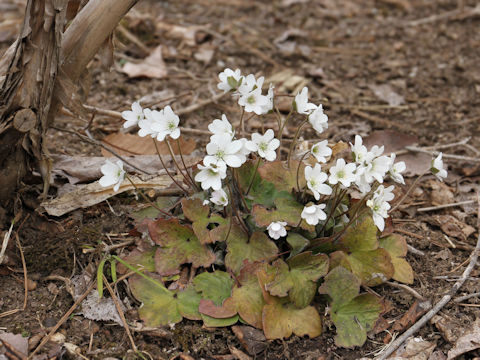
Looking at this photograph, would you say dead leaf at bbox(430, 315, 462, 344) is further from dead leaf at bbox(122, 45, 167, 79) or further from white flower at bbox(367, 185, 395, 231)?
dead leaf at bbox(122, 45, 167, 79)

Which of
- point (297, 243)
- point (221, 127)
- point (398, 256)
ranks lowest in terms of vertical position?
point (398, 256)

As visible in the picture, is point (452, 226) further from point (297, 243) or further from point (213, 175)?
point (213, 175)

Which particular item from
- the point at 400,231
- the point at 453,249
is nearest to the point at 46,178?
the point at 400,231

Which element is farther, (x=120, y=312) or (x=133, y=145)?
(x=133, y=145)

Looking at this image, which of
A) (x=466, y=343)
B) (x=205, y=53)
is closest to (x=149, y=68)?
(x=205, y=53)

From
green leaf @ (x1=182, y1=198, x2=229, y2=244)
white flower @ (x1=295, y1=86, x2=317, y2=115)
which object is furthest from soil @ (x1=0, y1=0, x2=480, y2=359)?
green leaf @ (x1=182, y1=198, x2=229, y2=244)

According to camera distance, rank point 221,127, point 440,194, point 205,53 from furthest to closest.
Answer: point 205,53 < point 440,194 < point 221,127

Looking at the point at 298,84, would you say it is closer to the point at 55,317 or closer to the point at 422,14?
the point at 422,14
